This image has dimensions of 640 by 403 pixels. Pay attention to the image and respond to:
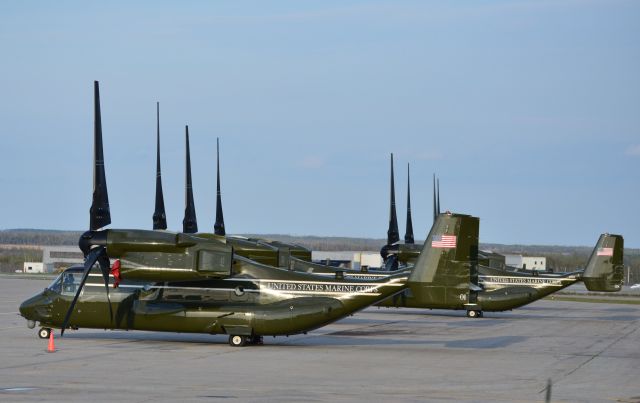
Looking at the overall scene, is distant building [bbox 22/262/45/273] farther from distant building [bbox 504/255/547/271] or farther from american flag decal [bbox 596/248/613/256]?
american flag decal [bbox 596/248/613/256]

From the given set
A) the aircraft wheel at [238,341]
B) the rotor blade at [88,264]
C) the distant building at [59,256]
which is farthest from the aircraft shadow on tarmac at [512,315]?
the distant building at [59,256]

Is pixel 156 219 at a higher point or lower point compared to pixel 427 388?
higher

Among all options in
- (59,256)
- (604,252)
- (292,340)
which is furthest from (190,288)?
(59,256)

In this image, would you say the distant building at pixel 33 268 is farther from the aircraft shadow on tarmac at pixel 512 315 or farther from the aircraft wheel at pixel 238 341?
the aircraft wheel at pixel 238 341

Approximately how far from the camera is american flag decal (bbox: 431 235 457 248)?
3262cm

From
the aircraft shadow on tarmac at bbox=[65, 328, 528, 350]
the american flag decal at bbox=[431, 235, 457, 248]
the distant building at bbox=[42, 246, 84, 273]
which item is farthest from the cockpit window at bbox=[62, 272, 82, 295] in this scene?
the distant building at bbox=[42, 246, 84, 273]

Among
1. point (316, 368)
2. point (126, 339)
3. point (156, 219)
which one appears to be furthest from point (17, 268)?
point (316, 368)

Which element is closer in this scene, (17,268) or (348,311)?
(348,311)

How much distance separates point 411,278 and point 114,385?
41.1 ft

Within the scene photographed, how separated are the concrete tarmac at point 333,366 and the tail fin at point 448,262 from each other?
72.6 inches

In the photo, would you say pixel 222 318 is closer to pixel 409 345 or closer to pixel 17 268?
pixel 409 345

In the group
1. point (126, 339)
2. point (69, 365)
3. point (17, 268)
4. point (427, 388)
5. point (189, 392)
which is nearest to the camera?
point (189, 392)

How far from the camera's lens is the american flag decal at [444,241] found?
32.6 m

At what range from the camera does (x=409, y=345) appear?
111 ft
